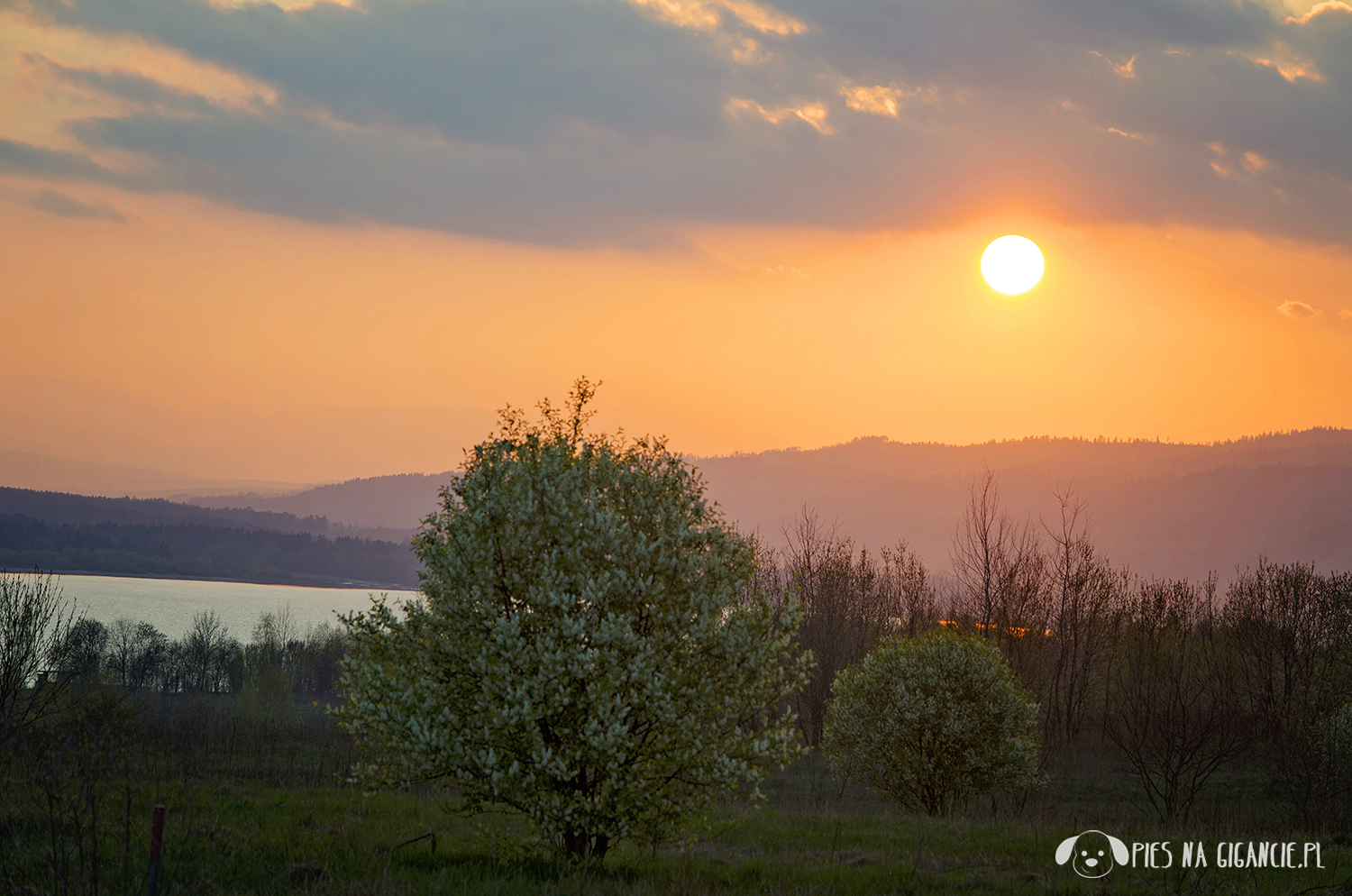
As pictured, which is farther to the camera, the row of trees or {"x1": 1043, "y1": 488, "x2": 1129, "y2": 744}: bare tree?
the row of trees

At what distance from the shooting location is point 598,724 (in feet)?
37.9

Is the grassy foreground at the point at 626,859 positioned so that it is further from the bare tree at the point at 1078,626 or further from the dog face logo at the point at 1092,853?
the bare tree at the point at 1078,626

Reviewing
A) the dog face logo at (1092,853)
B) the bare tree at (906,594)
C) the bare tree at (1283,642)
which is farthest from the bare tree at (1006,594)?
the dog face logo at (1092,853)

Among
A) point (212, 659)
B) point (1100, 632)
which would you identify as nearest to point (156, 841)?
point (1100, 632)

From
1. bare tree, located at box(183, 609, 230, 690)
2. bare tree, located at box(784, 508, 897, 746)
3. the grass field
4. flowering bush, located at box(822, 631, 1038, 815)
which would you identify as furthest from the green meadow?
bare tree, located at box(183, 609, 230, 690)

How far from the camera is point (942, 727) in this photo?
26656 mm

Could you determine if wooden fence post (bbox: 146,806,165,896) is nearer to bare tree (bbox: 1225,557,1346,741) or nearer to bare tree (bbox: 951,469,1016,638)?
bare tree (bbox: 951,469,1016,638)

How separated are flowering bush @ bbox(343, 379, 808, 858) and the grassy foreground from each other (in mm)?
984

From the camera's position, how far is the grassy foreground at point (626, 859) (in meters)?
12.3

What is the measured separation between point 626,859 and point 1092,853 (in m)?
8.62

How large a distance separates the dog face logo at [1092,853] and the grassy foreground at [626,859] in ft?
0.85

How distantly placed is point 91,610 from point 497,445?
678 feet

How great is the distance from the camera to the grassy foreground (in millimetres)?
12297
